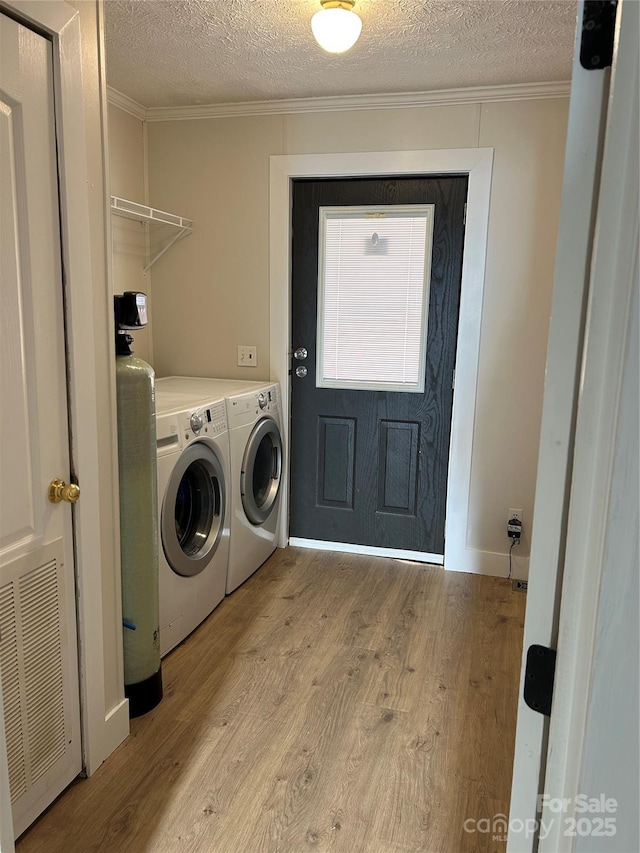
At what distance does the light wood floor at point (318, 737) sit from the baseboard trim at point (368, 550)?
0.40 metres

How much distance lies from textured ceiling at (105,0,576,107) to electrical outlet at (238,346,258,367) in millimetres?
1238

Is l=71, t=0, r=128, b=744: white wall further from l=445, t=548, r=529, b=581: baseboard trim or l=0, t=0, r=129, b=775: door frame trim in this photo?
l=445, t=548, r=529, b=581: baseboard trim

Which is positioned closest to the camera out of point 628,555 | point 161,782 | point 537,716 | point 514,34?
point 628,555

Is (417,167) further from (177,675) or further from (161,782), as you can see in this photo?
(161,782)

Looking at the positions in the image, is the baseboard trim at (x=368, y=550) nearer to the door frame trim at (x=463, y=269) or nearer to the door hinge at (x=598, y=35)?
the door frame trim at (x=463, y=269)

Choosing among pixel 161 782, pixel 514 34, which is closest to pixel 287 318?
pixel 514 34

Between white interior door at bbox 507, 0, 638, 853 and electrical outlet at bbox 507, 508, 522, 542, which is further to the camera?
electrical outlet at bbox 507, 508, 522, 542

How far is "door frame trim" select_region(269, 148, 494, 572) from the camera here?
113 inches

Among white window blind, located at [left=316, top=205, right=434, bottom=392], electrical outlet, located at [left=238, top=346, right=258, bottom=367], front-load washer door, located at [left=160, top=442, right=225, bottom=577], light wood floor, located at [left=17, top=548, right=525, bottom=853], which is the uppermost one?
white window blind, located at [left=316, top=205, right=434, bottom=392]

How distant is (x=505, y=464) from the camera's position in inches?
119

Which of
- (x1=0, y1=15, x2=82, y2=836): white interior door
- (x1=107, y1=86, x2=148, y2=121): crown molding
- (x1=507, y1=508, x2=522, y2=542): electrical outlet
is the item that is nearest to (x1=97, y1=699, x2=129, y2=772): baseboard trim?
(x1=0, y1=15, x2=82, y2=836): white interior door

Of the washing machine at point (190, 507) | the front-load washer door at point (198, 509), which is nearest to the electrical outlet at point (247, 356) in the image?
the washing machine at point (190, 507)

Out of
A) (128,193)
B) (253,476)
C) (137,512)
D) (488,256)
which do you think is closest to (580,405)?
(137,512)

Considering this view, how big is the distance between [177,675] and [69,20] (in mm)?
2041
